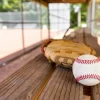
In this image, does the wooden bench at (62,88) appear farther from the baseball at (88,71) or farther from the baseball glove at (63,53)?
the baseball glove at (63,53)

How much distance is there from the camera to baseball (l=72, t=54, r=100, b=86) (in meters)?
1.46

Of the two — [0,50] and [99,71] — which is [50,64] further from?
[0,50]

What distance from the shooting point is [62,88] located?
1.44m

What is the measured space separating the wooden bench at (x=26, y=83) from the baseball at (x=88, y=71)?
0.31 m

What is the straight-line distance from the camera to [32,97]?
128 cm

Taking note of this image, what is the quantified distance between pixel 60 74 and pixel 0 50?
212 cm

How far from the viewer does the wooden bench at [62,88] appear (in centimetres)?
128

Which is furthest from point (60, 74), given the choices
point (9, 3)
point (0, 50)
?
point (9, 3)

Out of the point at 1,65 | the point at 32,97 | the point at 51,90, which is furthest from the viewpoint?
the point at 1,65

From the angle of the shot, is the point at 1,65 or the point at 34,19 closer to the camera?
the point at 1,65

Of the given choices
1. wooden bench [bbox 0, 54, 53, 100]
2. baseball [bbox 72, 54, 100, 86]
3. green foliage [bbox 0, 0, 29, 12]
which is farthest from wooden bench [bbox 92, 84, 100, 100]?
green foliage [bbox 0, 0, 29, 12]

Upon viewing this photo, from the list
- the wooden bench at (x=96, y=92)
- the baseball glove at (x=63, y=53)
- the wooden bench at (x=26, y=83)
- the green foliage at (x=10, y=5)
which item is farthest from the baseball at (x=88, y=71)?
the green foliage at (x=10, y=5)

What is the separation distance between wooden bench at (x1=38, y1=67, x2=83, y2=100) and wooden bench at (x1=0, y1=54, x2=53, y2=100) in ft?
0.23

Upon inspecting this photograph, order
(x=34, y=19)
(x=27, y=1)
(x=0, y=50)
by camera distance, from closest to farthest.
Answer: (x=0, y=50) → (x=27, y=1) → (x=34, y=19)
